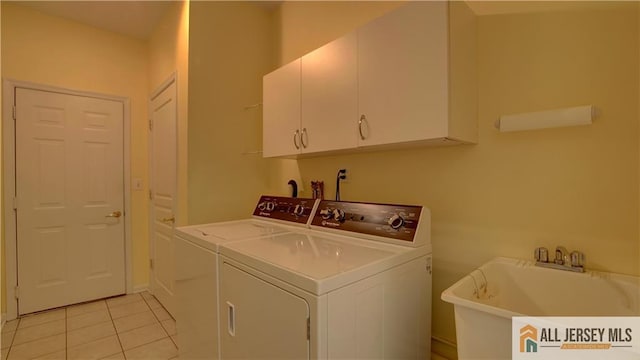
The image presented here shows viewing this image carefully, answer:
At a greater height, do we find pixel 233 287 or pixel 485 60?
pixel 485 60

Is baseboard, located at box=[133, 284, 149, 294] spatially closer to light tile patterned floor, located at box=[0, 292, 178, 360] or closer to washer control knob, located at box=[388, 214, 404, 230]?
light tile patterned floor, located at box=[0, 292, 178, 360]

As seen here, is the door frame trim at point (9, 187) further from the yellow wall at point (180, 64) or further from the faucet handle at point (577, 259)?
the faucet handle at point (577, 259)

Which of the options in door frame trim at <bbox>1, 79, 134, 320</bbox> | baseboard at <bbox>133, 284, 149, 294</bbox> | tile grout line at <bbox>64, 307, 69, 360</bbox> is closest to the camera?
tile grout line at <bbox>64, 307, 69, 360</bbox>

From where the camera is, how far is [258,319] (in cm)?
118

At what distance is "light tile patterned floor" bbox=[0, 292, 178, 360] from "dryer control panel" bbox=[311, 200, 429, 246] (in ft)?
4.92

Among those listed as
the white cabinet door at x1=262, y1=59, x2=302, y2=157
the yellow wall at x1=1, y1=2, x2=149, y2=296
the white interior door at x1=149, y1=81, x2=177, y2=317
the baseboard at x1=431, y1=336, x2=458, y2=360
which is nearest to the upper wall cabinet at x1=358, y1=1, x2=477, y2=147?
the white cabinet door at x1=262, y1=59, x2=302, y2=157

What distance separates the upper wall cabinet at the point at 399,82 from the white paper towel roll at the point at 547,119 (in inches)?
6.1

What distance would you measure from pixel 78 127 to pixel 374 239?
121 inches

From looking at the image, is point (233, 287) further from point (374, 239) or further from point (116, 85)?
point (116, 85)

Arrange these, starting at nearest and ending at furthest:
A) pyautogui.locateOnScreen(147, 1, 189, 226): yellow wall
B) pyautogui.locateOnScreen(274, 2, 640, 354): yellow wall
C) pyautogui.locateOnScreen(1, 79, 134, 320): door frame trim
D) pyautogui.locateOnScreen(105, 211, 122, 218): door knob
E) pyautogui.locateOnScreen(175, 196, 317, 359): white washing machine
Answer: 1. pyautogui.locateOnScreen(274, 2, 640, 354): yellow wall
2. pyautogui.locateOnScreen(175, 196, 317, 359): white washing machine
3. pyautogui.locateOnScreen(147, 1, 189, 226): yellow wall
4. pyautogui.locateOnScreen(1, 79, 134, 320): door frame trim
5. pyautogui.locateOnScreen(105, 211, 122, 218): door knob

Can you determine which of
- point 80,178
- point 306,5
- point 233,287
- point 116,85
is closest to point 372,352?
point 233,287

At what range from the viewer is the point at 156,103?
9.85ft

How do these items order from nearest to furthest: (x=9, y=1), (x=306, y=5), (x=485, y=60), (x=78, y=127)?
(x=485, y=60) → (x=306, y=5) → (x=9, y=1) → (x=78, y=127)

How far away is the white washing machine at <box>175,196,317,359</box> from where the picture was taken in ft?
4.88
